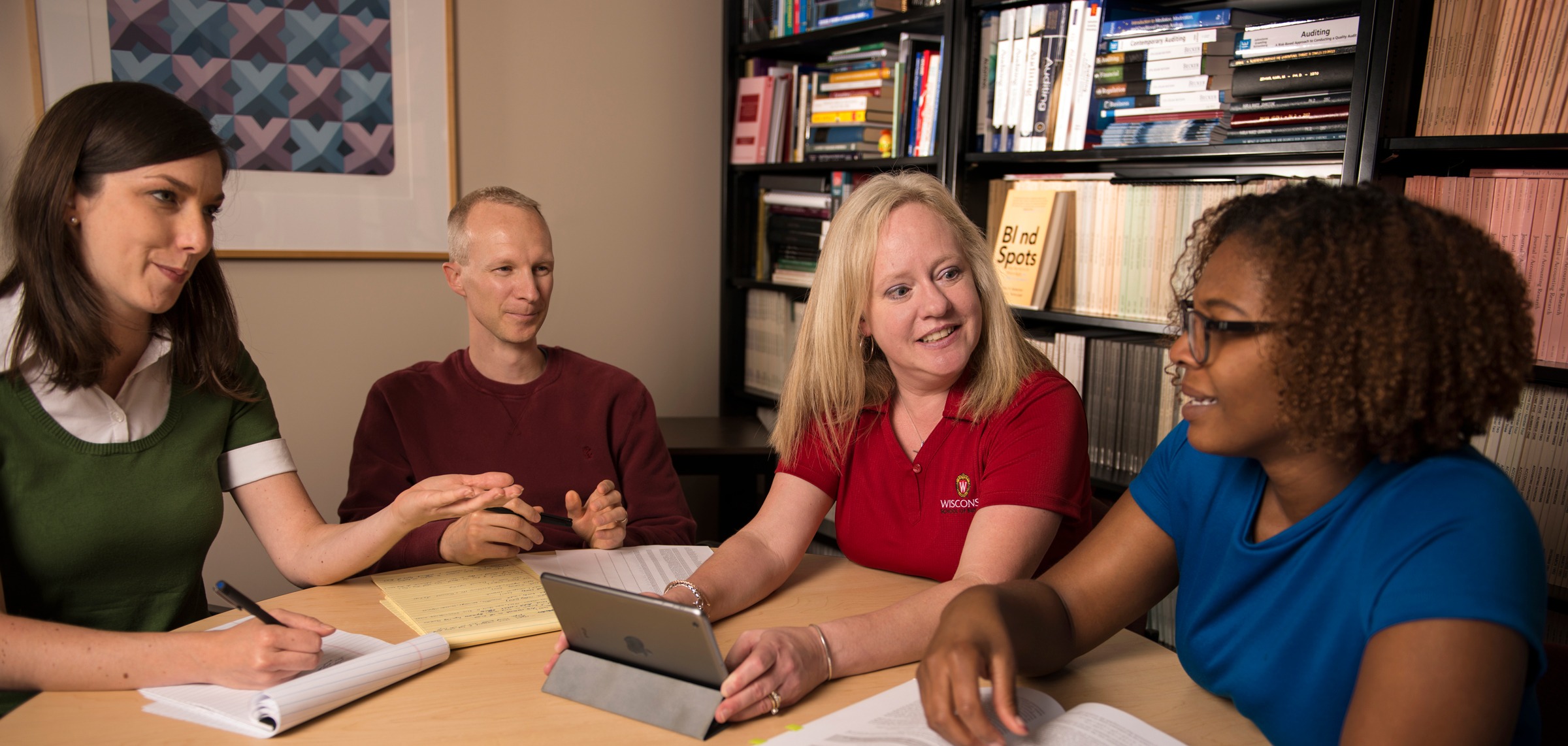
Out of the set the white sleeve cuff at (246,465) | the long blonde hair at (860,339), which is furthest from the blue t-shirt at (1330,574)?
the white sleeve cuff at (246,465)

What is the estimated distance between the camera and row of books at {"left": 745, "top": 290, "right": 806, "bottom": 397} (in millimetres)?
3363

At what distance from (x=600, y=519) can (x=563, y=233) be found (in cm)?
173

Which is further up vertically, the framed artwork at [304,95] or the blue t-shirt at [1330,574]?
the framed artwork at [304,95]

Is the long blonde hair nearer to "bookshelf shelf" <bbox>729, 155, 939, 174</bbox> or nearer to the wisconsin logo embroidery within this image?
the wisconsin logo embroidery

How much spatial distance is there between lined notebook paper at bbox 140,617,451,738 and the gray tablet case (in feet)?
0.59

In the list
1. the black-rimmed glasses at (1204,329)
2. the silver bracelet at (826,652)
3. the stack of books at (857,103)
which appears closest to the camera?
the black-rimmed glasses at (1204,329)

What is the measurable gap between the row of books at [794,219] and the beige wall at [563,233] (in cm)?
20

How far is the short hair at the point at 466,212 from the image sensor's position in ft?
6.90

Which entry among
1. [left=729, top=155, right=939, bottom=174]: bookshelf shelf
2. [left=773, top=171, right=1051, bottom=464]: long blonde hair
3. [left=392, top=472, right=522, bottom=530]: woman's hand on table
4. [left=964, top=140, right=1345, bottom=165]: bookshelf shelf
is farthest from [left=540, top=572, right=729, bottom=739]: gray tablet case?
[left=729, top=155, right=939, bottom=174]: bookshelf shelf

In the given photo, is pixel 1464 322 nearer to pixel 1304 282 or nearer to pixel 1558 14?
pixel 1304 282

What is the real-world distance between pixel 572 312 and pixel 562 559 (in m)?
1.77

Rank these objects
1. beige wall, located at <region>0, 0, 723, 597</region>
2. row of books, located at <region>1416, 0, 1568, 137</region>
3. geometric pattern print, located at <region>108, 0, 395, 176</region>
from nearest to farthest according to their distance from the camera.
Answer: row of books, located at <region>1416, 0, 1568, 137</region>
geometric pattern print, located at <region>108, 0, 395, 176</region>
beige wall, located at <region>0, 0, 723, 597</region>

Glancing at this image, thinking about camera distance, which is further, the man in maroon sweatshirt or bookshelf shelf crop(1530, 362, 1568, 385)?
the man in maroon sweatshirt

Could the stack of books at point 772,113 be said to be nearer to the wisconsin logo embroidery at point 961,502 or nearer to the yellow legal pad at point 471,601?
the wisconsin logo embroidery at point 961,502
